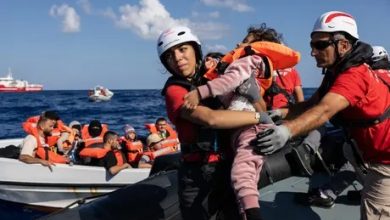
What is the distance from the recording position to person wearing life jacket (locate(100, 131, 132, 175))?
8.24m

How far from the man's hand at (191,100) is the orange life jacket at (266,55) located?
203 millimetres

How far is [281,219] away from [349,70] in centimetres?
170

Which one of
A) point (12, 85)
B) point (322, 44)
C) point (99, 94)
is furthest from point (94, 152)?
point (12, 85)

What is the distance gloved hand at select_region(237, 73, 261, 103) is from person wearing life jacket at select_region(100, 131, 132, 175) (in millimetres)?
5852

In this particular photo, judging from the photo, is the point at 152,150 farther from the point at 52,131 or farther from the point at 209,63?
the point at 209,63

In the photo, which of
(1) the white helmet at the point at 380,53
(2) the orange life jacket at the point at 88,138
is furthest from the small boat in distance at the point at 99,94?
(1) the white helmet at the point at 380,53

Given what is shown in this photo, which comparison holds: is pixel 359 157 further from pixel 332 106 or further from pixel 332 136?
pixel 332 136

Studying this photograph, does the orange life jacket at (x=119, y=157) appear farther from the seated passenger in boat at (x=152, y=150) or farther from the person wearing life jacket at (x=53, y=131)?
the person wearing life jacket at (x=53, y=131)

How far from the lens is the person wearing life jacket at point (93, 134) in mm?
9041

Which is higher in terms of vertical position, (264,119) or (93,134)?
(264,119)

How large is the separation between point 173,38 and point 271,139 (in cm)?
76

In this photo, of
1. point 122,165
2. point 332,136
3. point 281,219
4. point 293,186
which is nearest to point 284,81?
point 332,136

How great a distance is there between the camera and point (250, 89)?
2.67 meters

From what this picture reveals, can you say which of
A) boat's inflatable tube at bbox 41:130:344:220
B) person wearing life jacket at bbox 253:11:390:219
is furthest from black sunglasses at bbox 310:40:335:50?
boat's inflatable tube at bbox 41:130:344:220
